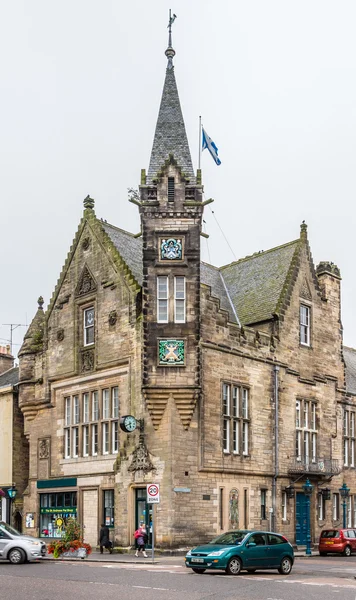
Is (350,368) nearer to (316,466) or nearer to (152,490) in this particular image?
(316,466)

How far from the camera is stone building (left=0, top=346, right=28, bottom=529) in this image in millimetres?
44531

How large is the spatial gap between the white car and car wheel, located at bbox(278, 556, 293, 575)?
8065 millimetres

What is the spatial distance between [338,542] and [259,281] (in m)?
14.2

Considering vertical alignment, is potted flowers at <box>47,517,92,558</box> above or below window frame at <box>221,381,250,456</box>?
below

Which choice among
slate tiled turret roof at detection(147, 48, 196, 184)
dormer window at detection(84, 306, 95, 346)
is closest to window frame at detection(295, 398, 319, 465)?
dormer window at detection(84, 306, 95, 346)

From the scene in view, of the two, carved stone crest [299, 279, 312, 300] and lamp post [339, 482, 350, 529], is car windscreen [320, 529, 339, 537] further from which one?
carved stone crest [299, 279, 312, 300]

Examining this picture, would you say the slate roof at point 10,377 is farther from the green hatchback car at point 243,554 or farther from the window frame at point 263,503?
the green hatchback car at point 243,554

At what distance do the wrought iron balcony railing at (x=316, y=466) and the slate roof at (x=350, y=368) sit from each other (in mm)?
5746

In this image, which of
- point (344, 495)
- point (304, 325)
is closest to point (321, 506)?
→ point (344, 495)

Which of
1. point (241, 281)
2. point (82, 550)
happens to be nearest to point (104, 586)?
point (82, 550)

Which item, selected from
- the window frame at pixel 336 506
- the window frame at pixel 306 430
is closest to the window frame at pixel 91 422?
the window frame at pixel 306 430

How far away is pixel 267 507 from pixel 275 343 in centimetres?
782

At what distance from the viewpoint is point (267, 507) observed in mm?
39500

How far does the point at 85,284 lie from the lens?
41094mm
